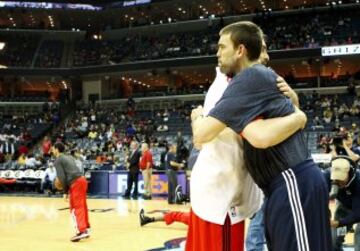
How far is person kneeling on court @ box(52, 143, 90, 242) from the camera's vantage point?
9.22m

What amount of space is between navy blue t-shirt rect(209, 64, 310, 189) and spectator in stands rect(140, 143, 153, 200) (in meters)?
14.6

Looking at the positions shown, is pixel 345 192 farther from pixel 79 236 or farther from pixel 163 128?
pixel 163 128

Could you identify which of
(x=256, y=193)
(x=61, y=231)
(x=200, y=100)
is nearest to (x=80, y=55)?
(x=200, y=100)

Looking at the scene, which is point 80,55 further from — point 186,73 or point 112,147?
point 112,147

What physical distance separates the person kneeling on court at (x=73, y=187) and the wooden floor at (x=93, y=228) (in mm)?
233

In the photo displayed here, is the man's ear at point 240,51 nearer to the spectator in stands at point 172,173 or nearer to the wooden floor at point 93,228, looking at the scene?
the wooden floor at point 93,228

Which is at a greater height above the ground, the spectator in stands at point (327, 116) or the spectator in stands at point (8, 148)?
the spectator in stands at point (327, 116)

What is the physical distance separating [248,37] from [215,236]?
1030mm

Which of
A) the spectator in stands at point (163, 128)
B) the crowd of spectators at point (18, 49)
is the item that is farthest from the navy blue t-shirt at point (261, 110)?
the crowd of spectators at point (18, 49)

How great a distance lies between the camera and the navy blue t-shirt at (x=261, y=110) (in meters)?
2.61

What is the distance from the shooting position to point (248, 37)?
2.71 m

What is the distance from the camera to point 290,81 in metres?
35.2

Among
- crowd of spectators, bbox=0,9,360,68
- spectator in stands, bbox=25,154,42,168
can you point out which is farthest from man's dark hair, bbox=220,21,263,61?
crowd of spectators, bbox=0,9,360,68

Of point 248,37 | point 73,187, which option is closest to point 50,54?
point 73,187
